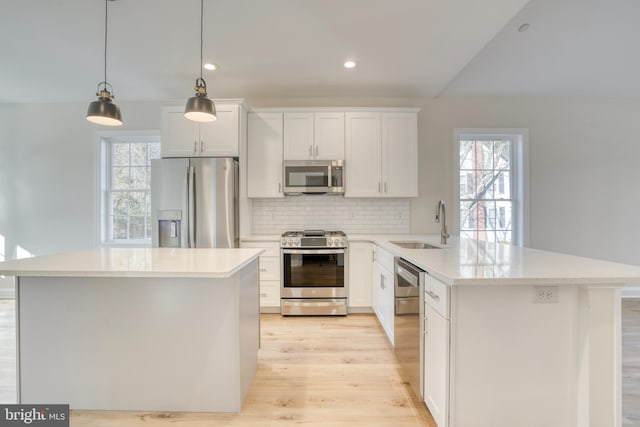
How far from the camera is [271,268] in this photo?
11.0ft

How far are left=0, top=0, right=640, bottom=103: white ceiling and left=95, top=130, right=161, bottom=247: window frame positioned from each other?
471 mm

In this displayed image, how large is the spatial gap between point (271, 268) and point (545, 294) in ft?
8.41

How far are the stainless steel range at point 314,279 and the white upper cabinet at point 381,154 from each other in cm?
79

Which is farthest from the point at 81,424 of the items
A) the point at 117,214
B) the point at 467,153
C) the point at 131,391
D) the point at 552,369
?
the point at 467,153

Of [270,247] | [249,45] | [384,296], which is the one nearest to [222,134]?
[249,45]

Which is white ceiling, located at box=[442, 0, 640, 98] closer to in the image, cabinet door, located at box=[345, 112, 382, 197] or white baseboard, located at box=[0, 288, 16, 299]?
cabinet door, located at box=[345, 112, 382, 197]

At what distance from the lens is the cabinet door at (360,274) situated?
11.0 feet

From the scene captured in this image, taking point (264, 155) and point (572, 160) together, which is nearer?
point (264, 155)

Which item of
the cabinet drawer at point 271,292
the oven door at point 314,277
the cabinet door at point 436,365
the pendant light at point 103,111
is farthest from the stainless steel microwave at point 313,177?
the cabinet door at point 436,365

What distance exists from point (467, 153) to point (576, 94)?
152 cm

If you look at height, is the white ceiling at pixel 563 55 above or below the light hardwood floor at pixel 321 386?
above

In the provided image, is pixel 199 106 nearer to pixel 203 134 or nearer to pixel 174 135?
pixel 203 134

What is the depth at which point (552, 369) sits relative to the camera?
4.45 ft

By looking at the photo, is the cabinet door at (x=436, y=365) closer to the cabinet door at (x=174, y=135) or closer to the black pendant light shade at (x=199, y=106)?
the black pendant light shade at (x=199, y=106)
